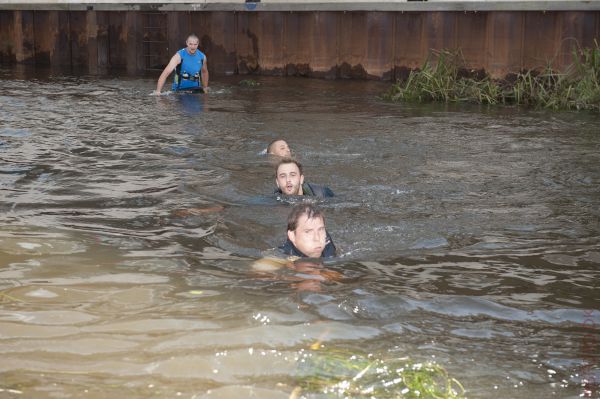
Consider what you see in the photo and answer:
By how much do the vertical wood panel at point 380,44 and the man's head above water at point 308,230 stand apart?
1448 cm

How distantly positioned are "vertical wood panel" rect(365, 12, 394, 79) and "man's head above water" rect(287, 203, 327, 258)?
1448 centimetres

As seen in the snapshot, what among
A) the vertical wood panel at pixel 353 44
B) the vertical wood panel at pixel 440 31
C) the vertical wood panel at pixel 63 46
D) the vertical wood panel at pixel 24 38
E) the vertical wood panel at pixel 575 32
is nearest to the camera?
the vertical wood panel at pixel 575 32

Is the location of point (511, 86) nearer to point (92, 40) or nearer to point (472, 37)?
point (472, 37)

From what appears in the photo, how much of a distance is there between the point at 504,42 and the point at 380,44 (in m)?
3.17

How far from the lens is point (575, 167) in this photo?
11750 mm

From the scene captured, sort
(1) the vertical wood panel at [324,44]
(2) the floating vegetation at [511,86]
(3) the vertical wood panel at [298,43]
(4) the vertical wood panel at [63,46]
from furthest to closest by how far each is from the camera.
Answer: (4) the vertical wood panel at [63,46], (3) the vertical wood panel at [298,43], (1) the vertical wood panel at [324,44], (2) the floating vegetation at [511,86]

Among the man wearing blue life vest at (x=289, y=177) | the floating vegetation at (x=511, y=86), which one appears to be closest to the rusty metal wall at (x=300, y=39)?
the floating vegetation at (x=511, y=86)

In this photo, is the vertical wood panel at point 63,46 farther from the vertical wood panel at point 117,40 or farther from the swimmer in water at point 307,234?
the swimmer in water at point 307,234

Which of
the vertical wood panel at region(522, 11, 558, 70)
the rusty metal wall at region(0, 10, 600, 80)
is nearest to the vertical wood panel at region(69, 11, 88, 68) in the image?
the rusty metal wall at region(0, 10, 600, 80)

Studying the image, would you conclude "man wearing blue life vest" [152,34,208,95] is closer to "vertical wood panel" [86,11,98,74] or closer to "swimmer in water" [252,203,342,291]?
"vertical wood panel" [86,11,98,74]

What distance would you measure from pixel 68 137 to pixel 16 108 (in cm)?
373

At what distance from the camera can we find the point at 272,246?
8.48 meters

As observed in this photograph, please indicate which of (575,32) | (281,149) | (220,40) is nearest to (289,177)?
(281,149)

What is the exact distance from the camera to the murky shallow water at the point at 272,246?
5.20 m
